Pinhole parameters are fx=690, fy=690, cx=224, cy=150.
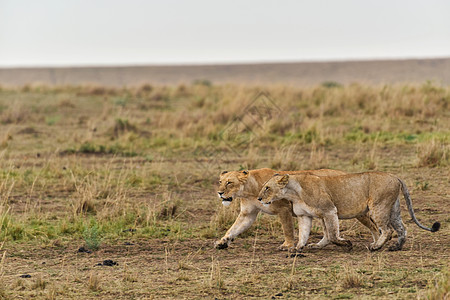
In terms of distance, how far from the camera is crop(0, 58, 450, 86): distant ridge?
177ft

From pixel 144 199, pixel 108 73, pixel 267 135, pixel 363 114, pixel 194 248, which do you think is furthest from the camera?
pixel 108 73

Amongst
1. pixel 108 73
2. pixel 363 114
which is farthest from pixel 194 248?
pixel 108 73

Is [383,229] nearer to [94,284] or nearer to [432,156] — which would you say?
[94,284]

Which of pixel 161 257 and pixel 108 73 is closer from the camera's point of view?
pixel 161 257

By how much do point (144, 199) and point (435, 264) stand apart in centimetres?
493

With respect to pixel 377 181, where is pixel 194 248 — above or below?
below

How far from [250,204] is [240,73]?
6125cm

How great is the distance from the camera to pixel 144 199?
1029 centimetres

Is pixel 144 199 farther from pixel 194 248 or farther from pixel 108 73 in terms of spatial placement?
pixel 108 73

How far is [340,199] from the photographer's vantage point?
712 centimetres

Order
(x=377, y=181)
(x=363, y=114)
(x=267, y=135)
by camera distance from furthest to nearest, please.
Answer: (x=363, y=114) < (x=267, y=135) < (x=377, y=181)

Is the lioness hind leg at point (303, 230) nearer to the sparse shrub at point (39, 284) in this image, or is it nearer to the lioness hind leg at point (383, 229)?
the lioness hind leg at point (383, 229)

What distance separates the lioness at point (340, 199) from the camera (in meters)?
7.03

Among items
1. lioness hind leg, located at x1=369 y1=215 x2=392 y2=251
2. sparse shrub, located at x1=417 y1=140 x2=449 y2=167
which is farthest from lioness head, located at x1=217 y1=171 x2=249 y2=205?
sparse shrub, located at x1=417 y1=140 x2=449 y2=167
